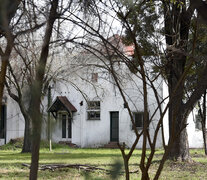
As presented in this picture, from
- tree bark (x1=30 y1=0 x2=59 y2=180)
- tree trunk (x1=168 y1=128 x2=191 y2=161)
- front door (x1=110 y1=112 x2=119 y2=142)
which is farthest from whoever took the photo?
front door (x1=110 y1=112 x2=119 y2=142)

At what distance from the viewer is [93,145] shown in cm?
2797

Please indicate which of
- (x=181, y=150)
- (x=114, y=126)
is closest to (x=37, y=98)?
(x=181, y=150)

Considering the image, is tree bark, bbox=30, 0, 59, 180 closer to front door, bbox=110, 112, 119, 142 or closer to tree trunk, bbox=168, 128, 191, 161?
tree trunk, bbox=168, 128, 191, 161

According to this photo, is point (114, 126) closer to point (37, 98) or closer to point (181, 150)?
point (181, 150)

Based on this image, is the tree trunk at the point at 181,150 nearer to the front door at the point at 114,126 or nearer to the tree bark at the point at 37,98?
the tree bark at the point at 37,98

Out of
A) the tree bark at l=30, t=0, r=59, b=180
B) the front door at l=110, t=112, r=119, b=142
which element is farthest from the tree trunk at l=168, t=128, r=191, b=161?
the front door at l=110, t=112, r=119, b=142

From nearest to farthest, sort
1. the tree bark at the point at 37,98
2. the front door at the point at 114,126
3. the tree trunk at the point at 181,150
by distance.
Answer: the tree bark at the point at 37,98, the tree trunk at the point at 181,150, the front door at the point at 114,126

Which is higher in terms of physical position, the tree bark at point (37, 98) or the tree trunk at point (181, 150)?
the tree bark at point (37, 98)

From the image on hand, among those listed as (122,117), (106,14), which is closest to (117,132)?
(122,117)

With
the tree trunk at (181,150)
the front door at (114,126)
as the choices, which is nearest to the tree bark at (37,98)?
the tree trunk at (181,150)

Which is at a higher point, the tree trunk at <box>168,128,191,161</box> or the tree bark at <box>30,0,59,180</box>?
the tree bark at <box>30,0,59,180</box>

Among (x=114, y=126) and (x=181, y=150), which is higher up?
(x=114, y=126)

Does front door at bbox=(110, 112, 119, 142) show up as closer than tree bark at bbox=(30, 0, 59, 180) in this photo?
No

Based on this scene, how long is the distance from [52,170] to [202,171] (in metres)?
4.44
